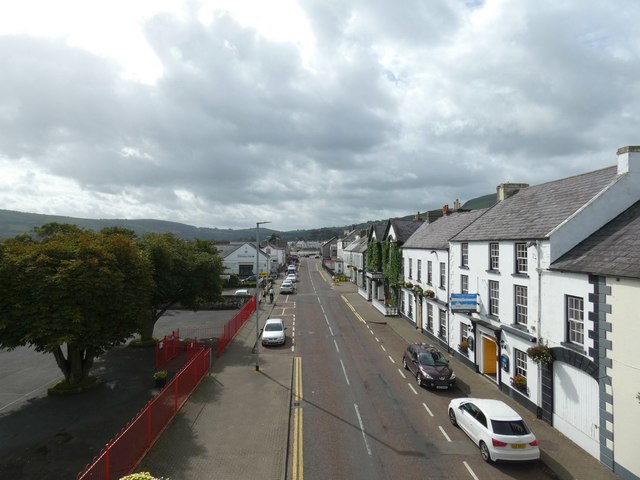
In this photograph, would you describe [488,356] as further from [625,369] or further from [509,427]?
[625,369]

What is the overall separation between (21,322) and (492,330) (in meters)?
22.3

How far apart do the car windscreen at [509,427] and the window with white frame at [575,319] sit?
3.94m

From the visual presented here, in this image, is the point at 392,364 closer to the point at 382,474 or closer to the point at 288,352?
the point at 288,352

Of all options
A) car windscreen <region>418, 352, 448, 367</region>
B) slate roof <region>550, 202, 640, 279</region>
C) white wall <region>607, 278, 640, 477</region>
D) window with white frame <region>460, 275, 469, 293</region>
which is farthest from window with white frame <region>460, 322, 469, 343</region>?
white wall <region>607, 278, 640, 477</region>

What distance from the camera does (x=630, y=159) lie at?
15914 mm

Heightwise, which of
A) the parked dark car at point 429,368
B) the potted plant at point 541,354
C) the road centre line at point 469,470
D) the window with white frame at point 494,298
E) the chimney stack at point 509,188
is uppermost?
the chimney stack at point 509,188

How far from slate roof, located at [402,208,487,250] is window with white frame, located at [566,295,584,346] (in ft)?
41.1

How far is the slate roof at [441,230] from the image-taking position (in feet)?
93.6

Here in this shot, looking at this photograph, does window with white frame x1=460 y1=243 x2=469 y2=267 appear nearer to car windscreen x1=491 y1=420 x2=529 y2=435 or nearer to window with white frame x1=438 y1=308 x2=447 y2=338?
window with white frame x1=438 y1=308 x2=447 y2=338

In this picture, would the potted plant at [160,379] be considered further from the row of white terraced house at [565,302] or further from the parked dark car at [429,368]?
the row of white terraced house at [565,302]

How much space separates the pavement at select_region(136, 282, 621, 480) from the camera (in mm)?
12039

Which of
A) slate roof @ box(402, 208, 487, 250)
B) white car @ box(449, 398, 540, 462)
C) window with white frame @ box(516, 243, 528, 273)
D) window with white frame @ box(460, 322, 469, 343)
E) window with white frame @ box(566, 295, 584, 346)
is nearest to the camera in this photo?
white car @ box(449, 398, 540, 462)

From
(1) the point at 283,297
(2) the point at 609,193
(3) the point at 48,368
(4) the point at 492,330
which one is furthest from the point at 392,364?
Result: (1) the point at 283,297

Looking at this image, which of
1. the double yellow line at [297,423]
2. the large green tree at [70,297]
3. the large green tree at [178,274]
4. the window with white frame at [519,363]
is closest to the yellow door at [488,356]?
the window with white frame at [519,363]
